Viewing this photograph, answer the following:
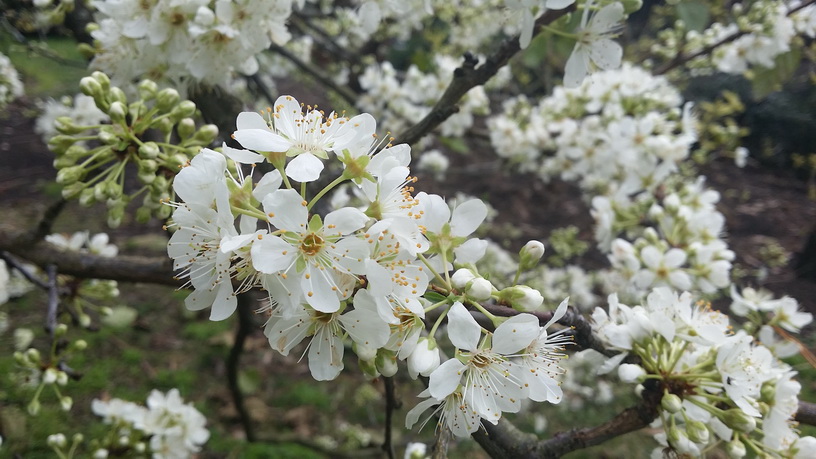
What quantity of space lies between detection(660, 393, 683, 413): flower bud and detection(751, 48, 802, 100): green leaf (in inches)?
96.5

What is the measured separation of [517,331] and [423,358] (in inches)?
6.2

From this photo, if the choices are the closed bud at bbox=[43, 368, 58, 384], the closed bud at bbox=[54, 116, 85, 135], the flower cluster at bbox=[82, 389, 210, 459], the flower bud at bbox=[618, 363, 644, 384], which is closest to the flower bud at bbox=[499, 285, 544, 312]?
the flower bud at bbox=[618, 363, 644, 384]

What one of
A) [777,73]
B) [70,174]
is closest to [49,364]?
[70,174]

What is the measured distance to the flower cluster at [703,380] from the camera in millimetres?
1014

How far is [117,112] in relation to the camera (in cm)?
104

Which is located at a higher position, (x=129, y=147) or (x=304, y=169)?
(x=304, y=169)

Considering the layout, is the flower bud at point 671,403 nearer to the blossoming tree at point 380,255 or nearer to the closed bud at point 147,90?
the blossoming tree at point 380,255

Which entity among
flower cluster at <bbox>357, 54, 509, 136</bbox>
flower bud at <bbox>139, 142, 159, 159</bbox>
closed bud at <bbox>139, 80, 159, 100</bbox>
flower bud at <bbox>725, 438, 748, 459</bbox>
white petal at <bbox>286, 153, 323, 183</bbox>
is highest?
white petal at <bbox>286, 153, 323, 183</bbox>

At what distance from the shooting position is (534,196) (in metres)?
5.96

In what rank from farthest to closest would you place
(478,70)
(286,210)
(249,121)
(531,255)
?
1. (478,70)
2. (531,255)
3. (249,121)
4. (286,210)

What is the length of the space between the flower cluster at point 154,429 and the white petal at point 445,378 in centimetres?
147

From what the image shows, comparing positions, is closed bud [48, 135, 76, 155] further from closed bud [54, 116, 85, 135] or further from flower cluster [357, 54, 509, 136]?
flower cluster [357, 54, 509, 136]

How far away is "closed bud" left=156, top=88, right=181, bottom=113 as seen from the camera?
3.54 feet

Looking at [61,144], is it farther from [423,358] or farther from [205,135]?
[423,358]
